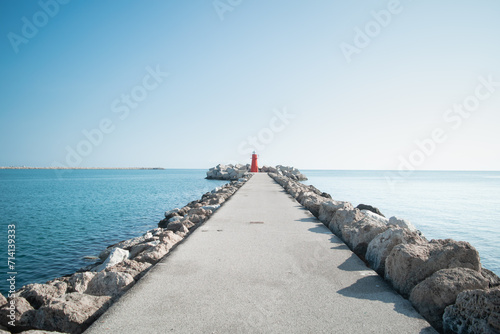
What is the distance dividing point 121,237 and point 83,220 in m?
4.18

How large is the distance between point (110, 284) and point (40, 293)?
32.0 inches

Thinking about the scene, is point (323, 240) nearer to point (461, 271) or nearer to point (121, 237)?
point (461, 271)

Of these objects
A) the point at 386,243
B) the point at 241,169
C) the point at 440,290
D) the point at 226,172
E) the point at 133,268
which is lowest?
the point at 133,268

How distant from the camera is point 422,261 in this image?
2785 millimetres

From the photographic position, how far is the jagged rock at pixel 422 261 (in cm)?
275

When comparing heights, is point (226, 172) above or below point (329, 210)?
above

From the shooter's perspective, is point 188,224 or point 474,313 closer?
point 474,313

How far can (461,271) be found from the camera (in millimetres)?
2480

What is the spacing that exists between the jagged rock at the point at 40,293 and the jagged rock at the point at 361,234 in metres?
3.57

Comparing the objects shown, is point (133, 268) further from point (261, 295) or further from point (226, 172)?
point (226, 172)

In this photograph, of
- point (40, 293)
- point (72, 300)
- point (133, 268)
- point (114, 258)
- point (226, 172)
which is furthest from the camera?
point (226, 172)

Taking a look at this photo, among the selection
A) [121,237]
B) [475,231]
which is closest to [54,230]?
[121,237]

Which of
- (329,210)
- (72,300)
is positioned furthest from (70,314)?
(329,210)

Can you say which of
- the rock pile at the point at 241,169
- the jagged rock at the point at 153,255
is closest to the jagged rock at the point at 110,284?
the jagged rock at the point at 153,255
